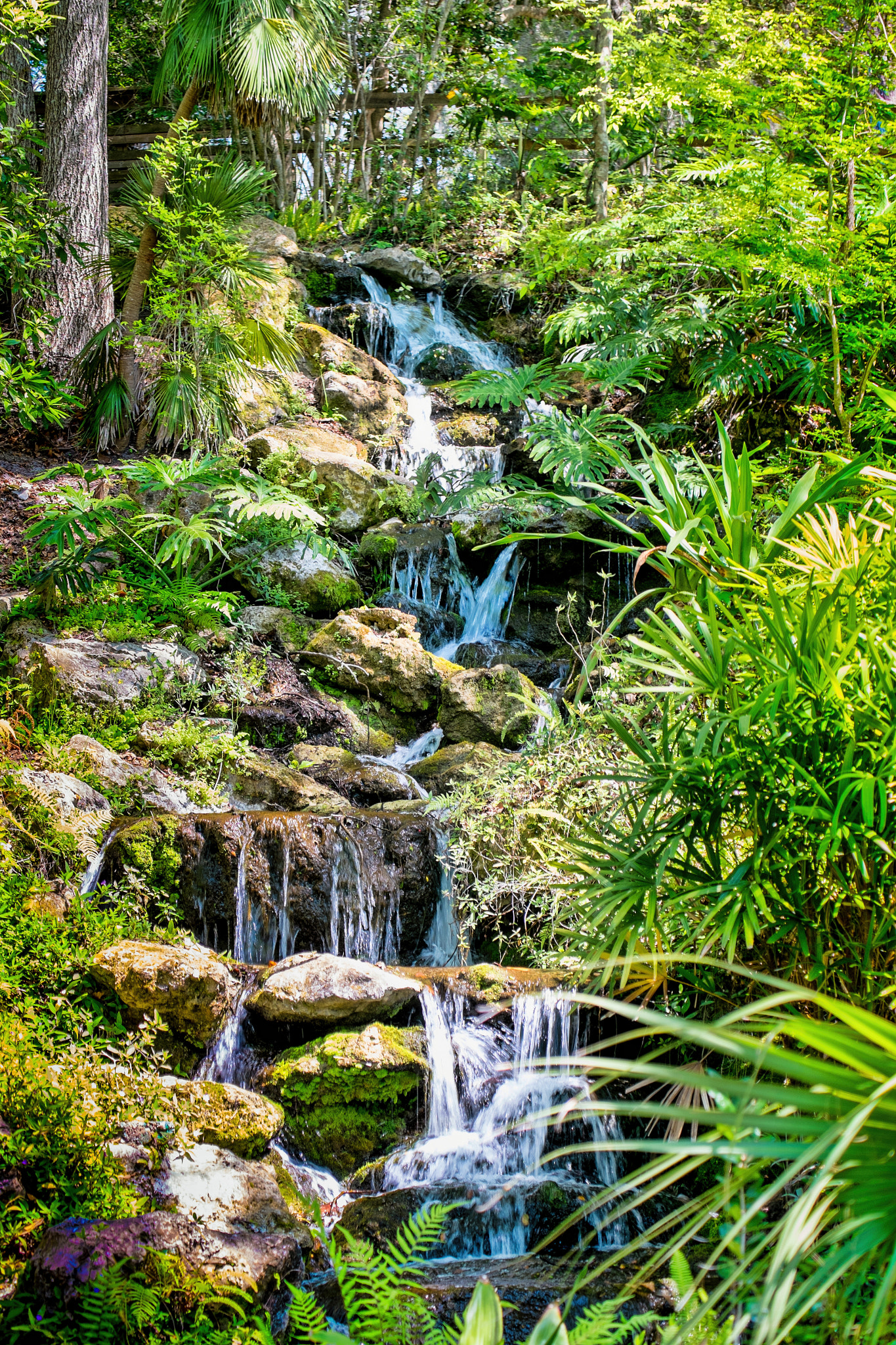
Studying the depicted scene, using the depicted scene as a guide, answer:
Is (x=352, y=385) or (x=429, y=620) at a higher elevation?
(x=352, y=385)

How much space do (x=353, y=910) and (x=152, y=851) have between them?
4.12ft

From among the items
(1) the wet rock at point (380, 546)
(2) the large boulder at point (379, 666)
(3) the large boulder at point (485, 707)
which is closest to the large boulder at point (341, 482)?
(1) the wet rock at point (380, 546)

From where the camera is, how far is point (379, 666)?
7578 mm

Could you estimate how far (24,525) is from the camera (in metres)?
7.75

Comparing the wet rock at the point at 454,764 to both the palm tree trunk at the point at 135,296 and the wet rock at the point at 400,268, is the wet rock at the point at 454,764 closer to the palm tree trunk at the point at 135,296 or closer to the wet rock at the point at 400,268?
the palm tree trunk at the point at 135,296

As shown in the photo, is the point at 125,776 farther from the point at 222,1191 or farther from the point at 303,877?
the point at 222,1191

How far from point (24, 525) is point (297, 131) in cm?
1106

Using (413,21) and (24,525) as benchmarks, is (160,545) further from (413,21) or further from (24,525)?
(413,21)

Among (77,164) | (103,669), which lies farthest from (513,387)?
(77,164)

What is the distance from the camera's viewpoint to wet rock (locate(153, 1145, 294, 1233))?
3.30 m

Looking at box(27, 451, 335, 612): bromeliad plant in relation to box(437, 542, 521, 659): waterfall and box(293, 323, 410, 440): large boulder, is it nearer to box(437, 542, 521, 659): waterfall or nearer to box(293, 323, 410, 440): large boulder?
box(437, 542, 521, 659): waterfall

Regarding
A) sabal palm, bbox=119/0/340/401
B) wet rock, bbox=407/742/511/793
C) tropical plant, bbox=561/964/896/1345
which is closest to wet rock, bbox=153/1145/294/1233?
tropical plant, bbox=561/964/896/1345

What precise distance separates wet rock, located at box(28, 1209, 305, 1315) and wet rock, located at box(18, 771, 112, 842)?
7.20 ft

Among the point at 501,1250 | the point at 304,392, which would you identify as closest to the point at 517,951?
the point at 501,1250
